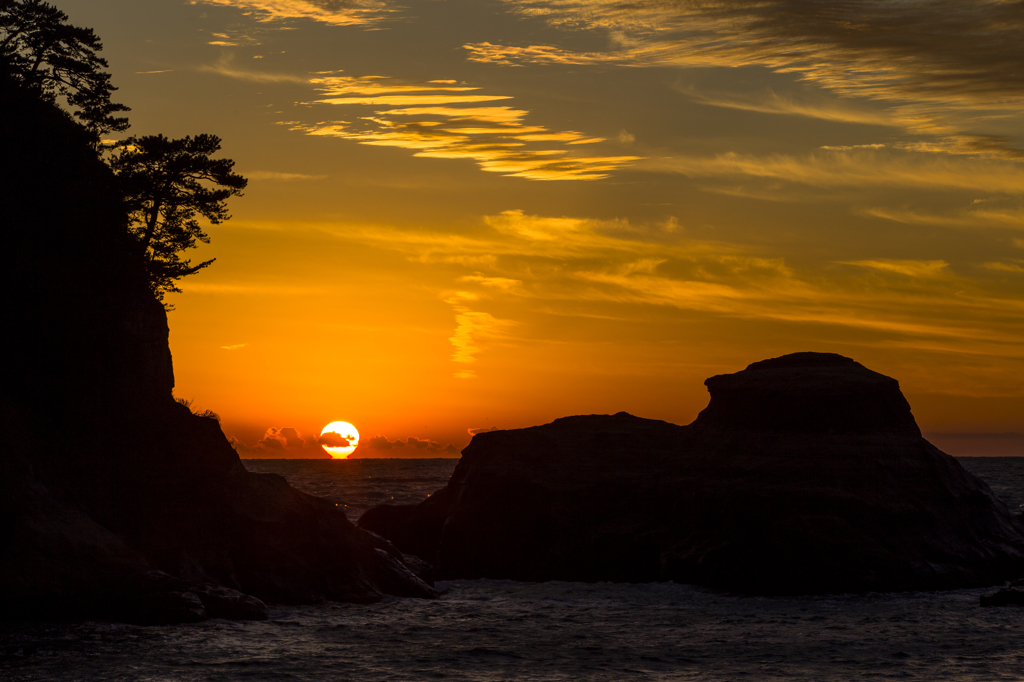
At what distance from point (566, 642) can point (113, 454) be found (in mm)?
16796

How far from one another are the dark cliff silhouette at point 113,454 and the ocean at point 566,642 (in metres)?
1.90

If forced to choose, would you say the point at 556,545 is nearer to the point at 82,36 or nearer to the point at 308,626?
Result: the point at 308,626

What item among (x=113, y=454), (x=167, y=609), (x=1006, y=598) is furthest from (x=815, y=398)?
(x=113, y=454)

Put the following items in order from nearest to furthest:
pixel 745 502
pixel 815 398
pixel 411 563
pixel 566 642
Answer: pixel 566 642 < pixel 745 502 < pixel 411 563 < pixel 815 398

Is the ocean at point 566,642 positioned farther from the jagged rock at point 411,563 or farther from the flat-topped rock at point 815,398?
the flat-topped rock at point 815,398

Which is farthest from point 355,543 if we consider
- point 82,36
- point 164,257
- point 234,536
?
point 82,36

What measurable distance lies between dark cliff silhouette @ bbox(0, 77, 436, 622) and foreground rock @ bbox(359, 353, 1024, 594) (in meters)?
7.94

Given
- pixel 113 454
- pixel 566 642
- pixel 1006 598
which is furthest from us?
pixel 113 454

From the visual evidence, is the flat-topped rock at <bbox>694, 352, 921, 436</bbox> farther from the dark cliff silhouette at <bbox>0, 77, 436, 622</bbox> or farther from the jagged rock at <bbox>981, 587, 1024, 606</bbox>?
the dark cliff silhouette at <bbox>0, 77, 436, 622</bbox>

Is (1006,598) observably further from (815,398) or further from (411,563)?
(411,563)

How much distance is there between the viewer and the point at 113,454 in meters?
32.4

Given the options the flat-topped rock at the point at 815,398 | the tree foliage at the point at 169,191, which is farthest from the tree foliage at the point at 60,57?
the flat-topped rock at the point at 815,398

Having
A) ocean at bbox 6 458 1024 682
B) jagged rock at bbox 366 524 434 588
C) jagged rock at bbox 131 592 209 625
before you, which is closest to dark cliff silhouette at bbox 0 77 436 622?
jagged rock at bbox 131 592 209 625

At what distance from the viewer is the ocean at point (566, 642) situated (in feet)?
72.3
